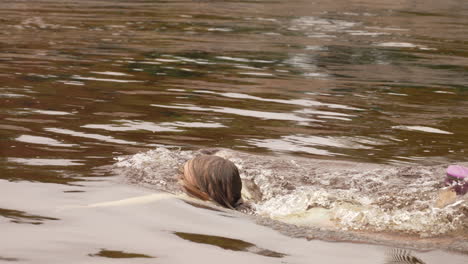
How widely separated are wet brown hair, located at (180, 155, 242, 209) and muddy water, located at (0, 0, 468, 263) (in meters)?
0.22

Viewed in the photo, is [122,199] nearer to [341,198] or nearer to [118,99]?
[341,198]

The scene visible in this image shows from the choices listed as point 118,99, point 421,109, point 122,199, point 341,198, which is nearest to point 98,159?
point 122,199

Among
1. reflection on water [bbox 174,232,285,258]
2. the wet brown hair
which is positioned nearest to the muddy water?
reflection on water [bbox 174,232,285,258]

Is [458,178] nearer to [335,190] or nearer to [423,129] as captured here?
[335,190]

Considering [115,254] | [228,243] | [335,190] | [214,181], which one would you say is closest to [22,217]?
[115,254]

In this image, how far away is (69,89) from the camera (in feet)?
33.3

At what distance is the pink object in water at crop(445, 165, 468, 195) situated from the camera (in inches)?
212

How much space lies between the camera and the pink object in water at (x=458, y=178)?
17.7ft

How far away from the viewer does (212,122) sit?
8.61m

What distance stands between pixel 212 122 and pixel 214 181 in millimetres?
3074

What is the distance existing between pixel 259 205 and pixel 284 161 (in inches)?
51.2

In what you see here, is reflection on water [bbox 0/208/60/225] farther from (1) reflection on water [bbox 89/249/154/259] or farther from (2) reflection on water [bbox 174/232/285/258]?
(2) reflection on water [bbox 174/232/285/258]

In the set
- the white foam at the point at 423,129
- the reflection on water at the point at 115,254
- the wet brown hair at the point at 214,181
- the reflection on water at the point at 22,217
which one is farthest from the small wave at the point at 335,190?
the white foam at the point at 423,129

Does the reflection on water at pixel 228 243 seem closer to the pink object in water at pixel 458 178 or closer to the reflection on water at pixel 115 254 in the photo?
the reflection on water at pixel 115 254
